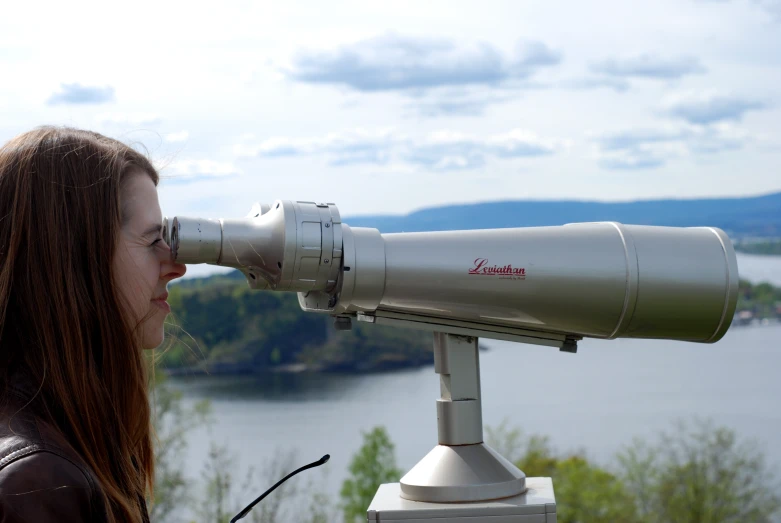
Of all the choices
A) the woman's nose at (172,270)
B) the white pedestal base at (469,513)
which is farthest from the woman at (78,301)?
the white pedestal base at (469,513)

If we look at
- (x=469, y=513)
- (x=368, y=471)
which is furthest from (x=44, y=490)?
(x=368, y=471)

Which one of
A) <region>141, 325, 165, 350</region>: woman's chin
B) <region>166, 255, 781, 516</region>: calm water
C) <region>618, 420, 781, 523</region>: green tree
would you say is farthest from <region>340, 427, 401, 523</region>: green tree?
<region>141, 325, 165, 350</region>: woman's chin

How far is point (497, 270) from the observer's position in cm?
196

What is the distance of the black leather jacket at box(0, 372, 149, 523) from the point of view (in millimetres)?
1180

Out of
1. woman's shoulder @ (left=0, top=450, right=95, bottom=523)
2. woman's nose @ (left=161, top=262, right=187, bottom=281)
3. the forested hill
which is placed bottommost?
the forested hill

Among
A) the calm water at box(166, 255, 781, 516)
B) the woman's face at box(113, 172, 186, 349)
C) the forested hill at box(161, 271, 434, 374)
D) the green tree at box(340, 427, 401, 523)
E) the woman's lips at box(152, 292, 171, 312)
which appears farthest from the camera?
the forested hill at box(161, 271, 434, 374)

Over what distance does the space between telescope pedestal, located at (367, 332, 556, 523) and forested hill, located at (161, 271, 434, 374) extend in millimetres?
27711

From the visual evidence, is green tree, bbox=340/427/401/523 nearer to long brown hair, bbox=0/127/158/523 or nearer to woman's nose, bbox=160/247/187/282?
woman's nose, bbox=160/247/187/282

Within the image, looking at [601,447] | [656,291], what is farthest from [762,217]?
[656,291]

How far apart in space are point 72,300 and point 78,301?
0.01 meters

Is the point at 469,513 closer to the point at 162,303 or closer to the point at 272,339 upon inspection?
the point at 162,303

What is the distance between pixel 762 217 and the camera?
28.1m

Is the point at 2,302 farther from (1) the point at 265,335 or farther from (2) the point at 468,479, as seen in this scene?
(1) the point at 265,335

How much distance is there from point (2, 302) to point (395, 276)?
0.78m
